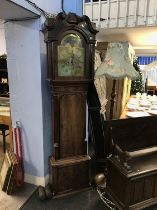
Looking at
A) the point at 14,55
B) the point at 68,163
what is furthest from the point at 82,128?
the point at 14,55

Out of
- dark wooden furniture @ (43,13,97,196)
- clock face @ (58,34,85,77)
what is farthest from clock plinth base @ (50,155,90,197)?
clock face @ (58,34,85,77)

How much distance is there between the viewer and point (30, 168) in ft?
8.07

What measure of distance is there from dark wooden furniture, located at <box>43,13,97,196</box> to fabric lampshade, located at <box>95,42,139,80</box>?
16 cm

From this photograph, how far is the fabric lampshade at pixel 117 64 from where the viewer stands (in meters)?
1.97

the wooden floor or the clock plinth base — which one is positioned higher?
the clock plinth base

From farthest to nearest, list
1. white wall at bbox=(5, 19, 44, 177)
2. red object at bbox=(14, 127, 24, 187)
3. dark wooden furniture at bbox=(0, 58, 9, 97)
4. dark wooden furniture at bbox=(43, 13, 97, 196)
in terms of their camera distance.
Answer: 1. dark wooden furniture at bbox=(0, 58, 9, 97)
2. red object at bbox=(14, 127, 24, 187)
3. white wall at bbox=(5, 19, 44, 177)
4. dark wooden furniture at bbox=(43, 13, 97, 196)

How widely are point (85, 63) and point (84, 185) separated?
4.71 ft

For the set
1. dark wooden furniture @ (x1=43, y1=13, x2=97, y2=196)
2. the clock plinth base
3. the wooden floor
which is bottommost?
the wooden floor

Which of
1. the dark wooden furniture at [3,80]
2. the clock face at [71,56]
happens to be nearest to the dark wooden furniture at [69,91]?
the clock face at [71,56]

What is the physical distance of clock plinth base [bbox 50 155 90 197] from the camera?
2.20m

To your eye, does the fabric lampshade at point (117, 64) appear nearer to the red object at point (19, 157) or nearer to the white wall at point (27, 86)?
the white wall at point (27, 86)

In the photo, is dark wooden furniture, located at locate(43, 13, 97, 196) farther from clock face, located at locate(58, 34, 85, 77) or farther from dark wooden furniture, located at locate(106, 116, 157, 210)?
dark wooden furniture, located at locate(106, 116, 157, 210)

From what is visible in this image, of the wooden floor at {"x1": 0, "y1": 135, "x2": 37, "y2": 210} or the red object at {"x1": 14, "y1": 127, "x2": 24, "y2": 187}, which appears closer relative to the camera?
the wooden floor at {"x1": 0, "y1": 135, "x2": 37, "y2": 210}

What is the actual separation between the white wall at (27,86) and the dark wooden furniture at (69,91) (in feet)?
0.75
